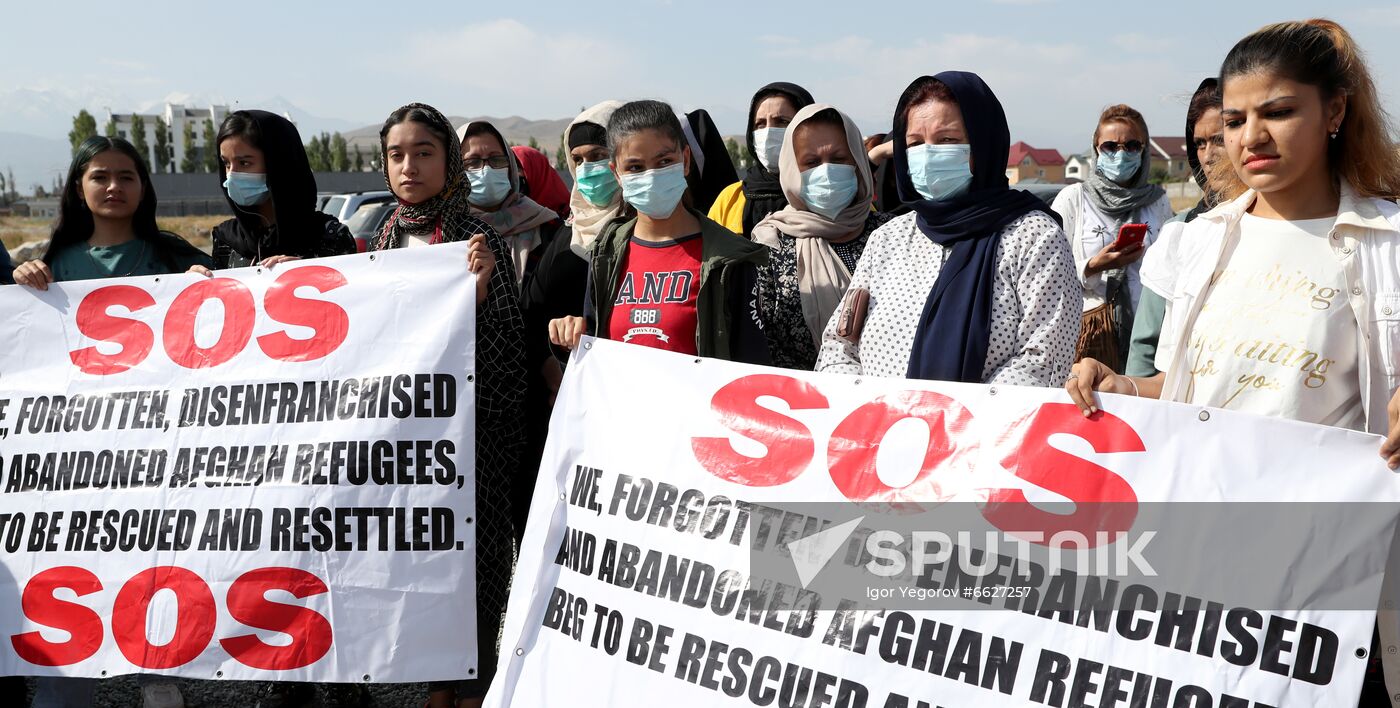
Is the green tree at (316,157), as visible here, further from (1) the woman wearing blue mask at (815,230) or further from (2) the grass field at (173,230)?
(1) the woman wearing blue mask at (815,230)

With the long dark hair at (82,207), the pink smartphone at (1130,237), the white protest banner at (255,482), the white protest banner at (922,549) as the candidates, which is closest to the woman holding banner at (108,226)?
the long dark hair at (82,207)

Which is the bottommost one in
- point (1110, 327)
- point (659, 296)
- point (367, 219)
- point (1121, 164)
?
point (367, 219)

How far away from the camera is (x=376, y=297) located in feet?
11.4

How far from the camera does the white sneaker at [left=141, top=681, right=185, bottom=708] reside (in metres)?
3.73

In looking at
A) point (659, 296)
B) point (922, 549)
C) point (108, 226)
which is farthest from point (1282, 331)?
point (108, 226)

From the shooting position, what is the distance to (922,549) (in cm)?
258

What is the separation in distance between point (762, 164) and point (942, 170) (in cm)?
171

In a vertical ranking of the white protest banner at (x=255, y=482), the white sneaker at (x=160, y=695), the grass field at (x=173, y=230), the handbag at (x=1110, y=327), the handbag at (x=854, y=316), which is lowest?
the grass field at (x=173, y=230)

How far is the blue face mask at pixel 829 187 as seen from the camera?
12.0ft

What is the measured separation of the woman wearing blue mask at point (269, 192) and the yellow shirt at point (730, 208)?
1.57 meters

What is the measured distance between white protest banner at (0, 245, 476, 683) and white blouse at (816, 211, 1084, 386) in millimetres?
1306

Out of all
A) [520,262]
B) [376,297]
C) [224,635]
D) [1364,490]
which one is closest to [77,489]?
[224,635]

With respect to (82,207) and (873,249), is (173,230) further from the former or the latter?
(873,249)

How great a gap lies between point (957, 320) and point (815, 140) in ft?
3.83
